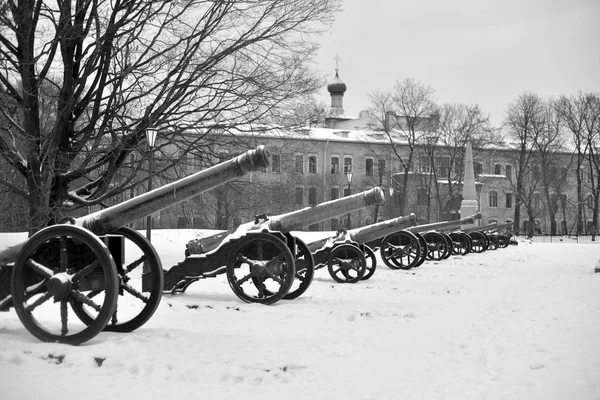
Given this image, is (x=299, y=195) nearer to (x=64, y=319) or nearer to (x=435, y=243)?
(x=435, y=243)

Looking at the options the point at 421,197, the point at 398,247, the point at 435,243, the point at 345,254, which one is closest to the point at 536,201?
the point at 421,197

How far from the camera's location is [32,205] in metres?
12.6

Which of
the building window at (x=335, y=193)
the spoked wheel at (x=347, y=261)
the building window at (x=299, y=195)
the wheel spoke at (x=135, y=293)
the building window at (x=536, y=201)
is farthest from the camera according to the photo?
the building window at (x=536, y=201)

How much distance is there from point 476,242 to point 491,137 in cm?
2965

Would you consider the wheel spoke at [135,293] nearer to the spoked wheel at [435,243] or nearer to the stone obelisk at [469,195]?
the spoked wheel at [435,243]

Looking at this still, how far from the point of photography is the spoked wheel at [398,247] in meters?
16.0

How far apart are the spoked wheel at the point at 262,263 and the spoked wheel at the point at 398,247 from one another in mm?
6897

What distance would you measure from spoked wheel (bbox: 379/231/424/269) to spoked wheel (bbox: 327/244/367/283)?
317cm

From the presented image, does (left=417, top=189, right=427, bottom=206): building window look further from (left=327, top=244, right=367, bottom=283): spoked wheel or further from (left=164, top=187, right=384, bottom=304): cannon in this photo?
(left=164, top=187, right=384, bottom=304): cannon

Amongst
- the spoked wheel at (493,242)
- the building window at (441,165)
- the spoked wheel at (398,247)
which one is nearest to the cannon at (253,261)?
the spoked wheel at (398,247)

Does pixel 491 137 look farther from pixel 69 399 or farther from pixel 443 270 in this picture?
pixel 69 399

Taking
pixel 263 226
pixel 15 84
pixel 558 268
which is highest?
pixel 15 84

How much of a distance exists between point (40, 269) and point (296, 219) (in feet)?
14.6

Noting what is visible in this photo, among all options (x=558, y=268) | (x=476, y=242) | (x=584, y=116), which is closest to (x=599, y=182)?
(x=584, y=116)
